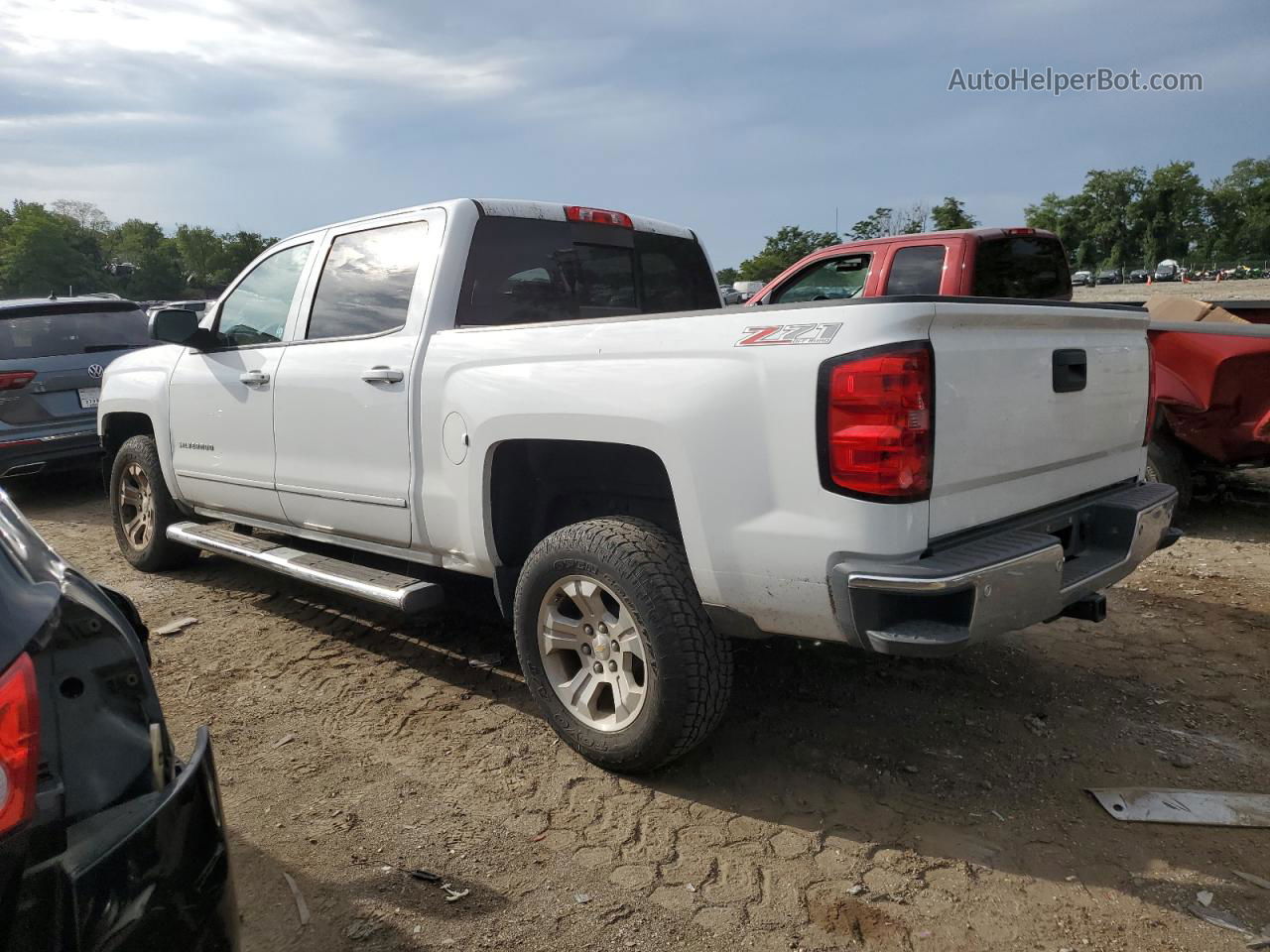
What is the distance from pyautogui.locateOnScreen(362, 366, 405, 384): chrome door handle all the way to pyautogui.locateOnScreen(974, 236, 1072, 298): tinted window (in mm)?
4628

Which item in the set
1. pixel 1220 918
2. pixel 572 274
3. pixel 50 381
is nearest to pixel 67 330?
pixel 50 381

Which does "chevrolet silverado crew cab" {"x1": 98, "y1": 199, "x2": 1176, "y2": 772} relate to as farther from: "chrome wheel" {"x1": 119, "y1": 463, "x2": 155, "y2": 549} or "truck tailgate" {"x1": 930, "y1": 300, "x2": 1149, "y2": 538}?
"chrome wheel" {"x1": 119, "y1": 463, "x2": 155, "y2": 549}

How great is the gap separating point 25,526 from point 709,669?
1.85m

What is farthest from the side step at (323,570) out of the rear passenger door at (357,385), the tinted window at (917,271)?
the tinted window at (917,271)

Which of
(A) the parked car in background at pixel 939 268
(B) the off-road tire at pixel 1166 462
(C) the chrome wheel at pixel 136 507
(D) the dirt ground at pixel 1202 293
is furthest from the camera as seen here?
(D) the dirt ground at pixel 1202 293

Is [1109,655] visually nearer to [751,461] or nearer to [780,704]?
[780,704]

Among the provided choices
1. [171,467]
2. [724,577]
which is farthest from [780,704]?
[171,467]

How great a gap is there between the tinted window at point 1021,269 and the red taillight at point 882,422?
463cm

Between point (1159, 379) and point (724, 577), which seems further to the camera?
point (1159, 379)

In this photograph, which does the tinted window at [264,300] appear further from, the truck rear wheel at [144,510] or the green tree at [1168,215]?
the green tree at [1168,215]

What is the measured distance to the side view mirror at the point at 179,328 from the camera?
180 inches

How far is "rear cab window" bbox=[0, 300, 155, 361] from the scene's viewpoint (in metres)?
7.58

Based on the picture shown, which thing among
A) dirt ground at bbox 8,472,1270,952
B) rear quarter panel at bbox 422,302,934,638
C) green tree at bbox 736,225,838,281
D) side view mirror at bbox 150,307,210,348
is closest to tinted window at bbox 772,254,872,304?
dirt ground at bbox 8,472,1270,952

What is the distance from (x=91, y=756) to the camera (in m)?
1.46
